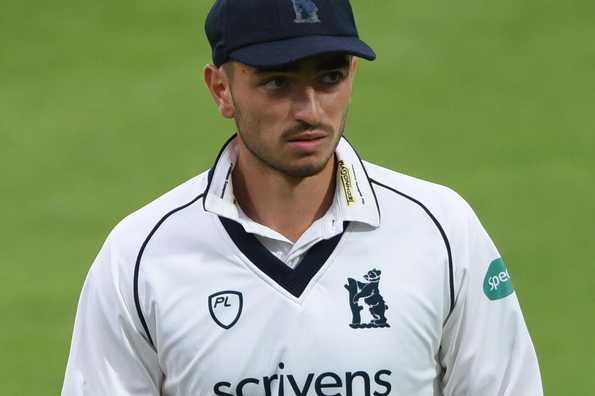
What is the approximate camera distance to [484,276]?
4.43 metres

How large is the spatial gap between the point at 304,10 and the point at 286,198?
505 mm

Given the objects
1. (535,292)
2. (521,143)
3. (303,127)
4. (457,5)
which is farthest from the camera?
(457,5)

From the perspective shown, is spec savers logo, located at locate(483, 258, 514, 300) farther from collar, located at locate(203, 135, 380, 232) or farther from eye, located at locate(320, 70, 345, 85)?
→ eye, located at locate(320, 70, 345, 85)

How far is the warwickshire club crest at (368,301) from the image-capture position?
173 inches

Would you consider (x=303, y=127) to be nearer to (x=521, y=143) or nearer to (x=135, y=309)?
(x=135, y=309)

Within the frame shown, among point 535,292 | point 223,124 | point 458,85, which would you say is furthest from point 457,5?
point 535,292

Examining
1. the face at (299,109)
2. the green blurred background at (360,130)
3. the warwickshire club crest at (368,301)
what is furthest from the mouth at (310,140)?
the green blurred background at (360,130)

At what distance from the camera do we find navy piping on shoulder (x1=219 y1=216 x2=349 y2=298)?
14.5ft

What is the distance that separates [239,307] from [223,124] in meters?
4.59

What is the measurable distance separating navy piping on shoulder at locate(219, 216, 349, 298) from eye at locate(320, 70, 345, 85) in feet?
1.28

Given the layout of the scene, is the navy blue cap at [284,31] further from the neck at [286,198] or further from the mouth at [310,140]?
the neck at [286,198]

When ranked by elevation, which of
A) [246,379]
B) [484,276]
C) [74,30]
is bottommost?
[246,379]

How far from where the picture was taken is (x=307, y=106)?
4.27m

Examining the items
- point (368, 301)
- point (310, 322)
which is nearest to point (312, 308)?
point (310, 322)
